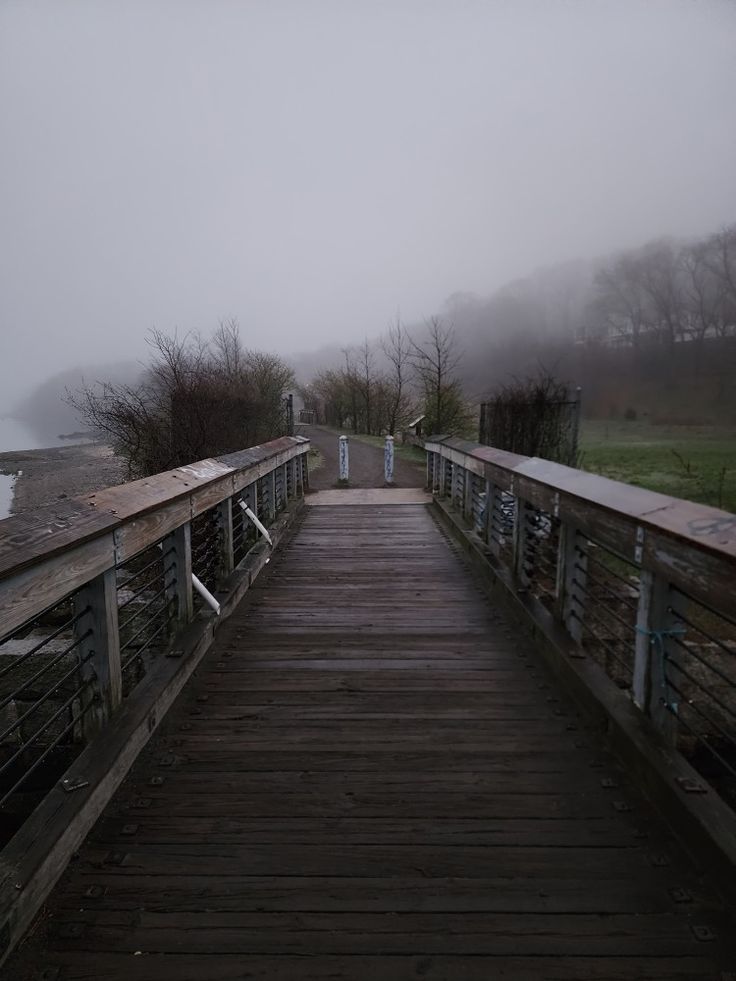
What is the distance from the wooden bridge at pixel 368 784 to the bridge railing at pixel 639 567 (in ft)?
0.05

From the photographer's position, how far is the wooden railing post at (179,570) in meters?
3.37

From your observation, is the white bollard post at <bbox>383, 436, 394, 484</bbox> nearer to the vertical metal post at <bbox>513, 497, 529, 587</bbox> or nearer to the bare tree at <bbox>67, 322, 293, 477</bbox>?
the bare tree at <bbox>67, 322, 293, 477</bbox>

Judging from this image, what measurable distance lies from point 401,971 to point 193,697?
1793mm

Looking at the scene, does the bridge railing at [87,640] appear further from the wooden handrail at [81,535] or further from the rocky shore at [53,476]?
the rocky shore at [53,476]

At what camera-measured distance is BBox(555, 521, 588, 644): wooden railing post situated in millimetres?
3303

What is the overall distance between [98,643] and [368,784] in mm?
1161

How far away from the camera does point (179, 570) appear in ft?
11.3

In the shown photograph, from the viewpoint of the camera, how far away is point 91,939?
1.61m

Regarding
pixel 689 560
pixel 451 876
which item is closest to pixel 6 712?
pixel 451 876

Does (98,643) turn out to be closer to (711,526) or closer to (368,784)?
(368,784)

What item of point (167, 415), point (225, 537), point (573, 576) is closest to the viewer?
point (573, 576)

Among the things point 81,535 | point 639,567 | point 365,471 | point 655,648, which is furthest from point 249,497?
point 365,471

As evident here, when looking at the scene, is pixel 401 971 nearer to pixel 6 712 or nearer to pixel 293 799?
pixel 293 799

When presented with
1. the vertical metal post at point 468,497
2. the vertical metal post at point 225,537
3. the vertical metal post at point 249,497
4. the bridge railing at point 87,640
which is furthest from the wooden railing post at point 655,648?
the vertical metal post at point 468,497
